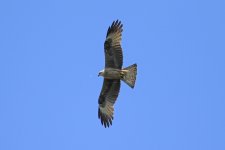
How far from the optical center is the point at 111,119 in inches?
683

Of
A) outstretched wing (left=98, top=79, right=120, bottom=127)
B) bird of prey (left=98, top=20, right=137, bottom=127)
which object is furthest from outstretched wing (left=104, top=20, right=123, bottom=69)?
outstretched wing (left=98, top=79, right=120, bottom=127)

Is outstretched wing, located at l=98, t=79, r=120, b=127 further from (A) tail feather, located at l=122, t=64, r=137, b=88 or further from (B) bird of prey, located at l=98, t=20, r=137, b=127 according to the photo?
(A) tail feather, located at l=122, t=64, r=137, b=88

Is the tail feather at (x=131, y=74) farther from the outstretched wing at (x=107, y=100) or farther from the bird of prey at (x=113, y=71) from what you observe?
the outstretched wing at (x=107, y=100)

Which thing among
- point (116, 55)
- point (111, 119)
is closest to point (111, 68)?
point (116, 55)

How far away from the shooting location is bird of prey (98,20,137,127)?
16.3m

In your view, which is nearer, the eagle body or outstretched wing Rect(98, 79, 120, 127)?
the eagle body

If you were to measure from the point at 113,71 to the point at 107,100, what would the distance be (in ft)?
3.84

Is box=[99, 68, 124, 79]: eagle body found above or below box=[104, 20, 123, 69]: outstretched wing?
below

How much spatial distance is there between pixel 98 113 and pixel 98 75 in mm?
1414

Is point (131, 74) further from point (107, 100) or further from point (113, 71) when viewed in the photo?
point (107, 100)

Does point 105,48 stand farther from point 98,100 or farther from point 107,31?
point 98,100

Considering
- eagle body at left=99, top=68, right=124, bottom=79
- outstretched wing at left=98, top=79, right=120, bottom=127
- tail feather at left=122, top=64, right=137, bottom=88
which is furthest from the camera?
outstretched wing at left=98, top=79, right=120, bottom=127

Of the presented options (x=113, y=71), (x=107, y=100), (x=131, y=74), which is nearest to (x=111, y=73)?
(x=113, y=71)

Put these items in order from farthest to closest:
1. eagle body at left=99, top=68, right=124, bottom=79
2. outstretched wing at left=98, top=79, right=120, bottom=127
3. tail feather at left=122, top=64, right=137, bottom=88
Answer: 1. outstretched wing at left=98, top=79, right=120, bottom=127
2. eagle body at left=99, top=68, right=124, bottom=79
3. tail feather at left=122, top=64, right=137, bottom=88
